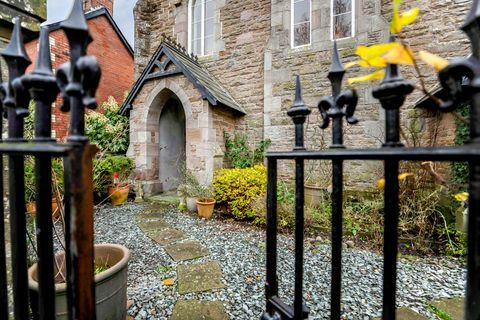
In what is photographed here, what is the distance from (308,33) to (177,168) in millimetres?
5732

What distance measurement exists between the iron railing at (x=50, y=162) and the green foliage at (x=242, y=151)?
544 centimetres

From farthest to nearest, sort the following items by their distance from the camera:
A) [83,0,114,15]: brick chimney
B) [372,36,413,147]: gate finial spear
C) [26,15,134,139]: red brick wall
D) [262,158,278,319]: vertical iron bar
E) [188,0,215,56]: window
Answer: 1. [83,0,114,15]: brick chimney
2. [26,15,134,139]: red brick wall
3. [188,0,215,56]: window
4. [262,158,278,319]: vertical iron bar
5. [372,36,413,147]: gate finial spear

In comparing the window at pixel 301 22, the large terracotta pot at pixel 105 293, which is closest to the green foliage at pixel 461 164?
the window at pixel 301 22

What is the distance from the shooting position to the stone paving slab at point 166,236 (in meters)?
3.58

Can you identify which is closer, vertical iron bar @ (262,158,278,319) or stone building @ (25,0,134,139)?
vertical iron bar @ (262,158,278,319)

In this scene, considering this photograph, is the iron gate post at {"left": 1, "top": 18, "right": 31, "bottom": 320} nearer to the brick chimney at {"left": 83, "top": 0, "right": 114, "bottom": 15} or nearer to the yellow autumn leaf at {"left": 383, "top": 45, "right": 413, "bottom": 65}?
the yellow autumn leaf at {"left": 383, "top": 45, "right": 413, "bottom": 65}

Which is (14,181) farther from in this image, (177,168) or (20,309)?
(177,168)

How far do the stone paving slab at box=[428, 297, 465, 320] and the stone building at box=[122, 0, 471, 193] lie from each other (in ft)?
9.49

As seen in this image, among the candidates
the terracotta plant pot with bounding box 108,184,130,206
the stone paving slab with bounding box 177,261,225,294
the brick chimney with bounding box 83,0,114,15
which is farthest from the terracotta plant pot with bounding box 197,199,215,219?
the brick chimney with bounding box 83,0,114,15

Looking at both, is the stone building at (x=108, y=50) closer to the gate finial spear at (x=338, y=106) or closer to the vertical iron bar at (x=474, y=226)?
the gate finial spear at (x=338, y=106)

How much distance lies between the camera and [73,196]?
64 cm

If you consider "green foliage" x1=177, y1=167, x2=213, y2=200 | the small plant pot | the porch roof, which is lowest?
the small plant pot

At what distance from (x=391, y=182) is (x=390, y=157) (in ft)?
0.32

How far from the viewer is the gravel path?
6.91 ft
